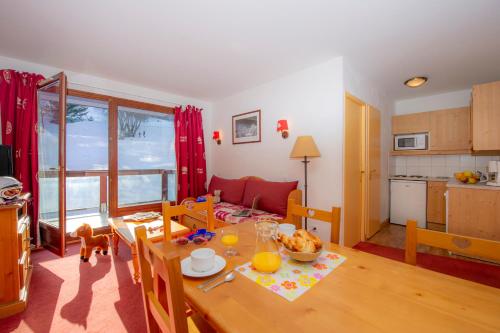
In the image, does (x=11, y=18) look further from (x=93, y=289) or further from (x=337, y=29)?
(x=337, y=29)

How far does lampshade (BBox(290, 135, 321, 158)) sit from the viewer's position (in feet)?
8.56

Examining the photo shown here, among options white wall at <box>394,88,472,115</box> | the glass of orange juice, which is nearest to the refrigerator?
white wall at <box>394,88,472,115</box>

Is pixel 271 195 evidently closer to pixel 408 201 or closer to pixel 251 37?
pixel 251 37

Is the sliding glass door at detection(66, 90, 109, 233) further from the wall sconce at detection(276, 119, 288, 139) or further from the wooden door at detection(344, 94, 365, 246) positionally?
the wooden door at detection(344, 94, 365, 246)

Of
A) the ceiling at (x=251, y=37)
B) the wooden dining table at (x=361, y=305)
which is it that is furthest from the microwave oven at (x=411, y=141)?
the wooden dining table at (x=361, y=305)

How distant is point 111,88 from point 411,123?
211 inches

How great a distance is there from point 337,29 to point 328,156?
1383 mm

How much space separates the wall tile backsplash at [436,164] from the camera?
376 centimetres

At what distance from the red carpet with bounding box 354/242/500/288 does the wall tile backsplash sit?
2128 millimetres

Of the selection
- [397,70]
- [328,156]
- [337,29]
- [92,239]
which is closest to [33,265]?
[92,239]

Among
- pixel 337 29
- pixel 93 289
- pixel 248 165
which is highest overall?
pixel 337 29

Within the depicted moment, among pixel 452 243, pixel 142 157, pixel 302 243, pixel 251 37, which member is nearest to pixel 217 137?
pixel 142 157

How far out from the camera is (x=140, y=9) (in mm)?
1837

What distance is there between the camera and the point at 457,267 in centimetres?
241
